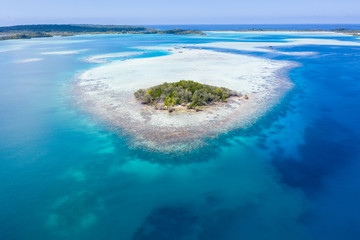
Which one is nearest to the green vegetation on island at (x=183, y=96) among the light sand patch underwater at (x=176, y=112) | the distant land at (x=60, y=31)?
the light sand patch underwater at (x=176, y=112)

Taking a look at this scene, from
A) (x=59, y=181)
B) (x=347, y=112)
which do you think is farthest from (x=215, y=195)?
(x=347, y=112)

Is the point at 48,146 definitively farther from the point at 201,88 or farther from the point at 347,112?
the point at 347,112

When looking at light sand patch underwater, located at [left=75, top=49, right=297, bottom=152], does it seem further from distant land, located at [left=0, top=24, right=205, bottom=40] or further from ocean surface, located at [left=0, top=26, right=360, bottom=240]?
distant land, located at [left=0, top=24, right=205, bottom=40]

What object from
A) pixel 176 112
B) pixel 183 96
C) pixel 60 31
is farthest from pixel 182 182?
pixel 60 31

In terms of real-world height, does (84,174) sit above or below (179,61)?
below

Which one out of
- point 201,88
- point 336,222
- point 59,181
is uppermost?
point 201,88

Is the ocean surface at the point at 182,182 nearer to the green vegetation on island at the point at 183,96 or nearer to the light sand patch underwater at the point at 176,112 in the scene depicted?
the light sand patch underwater at the point at 176,112

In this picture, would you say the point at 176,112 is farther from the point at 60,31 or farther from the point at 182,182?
the point at 60,31
